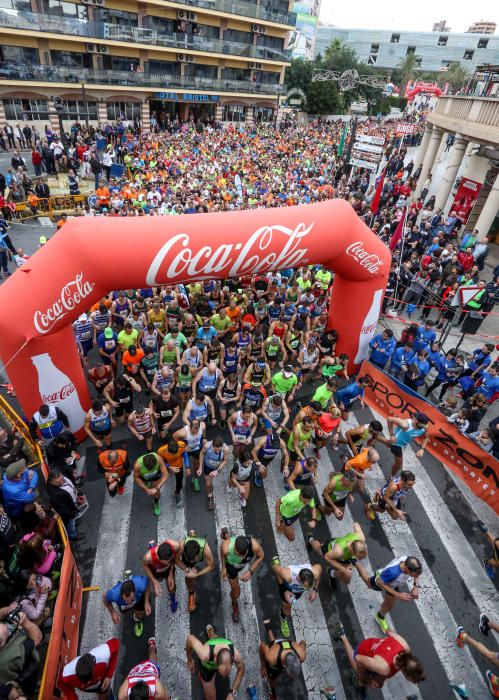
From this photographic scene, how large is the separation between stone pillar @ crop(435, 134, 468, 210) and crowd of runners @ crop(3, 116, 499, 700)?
8.67m

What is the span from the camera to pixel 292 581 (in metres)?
4.97

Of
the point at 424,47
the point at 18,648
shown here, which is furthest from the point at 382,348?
the point at 424,47

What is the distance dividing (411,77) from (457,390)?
9338 centimetres

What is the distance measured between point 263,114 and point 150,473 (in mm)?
56387

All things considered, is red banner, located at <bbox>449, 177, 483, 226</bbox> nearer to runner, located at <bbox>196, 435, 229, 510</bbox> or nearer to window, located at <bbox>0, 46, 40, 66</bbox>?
runner, located at <bbox>196, 435, 229, 510</bbox>

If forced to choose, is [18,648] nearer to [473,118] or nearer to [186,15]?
[473,118]

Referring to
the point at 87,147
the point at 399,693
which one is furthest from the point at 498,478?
the point at 87,147

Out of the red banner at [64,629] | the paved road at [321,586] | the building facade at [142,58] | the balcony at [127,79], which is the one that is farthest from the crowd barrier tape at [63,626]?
the balcony at [127,79]

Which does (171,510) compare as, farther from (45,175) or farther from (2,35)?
(2,35)

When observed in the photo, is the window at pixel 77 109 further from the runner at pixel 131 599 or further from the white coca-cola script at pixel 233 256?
Result: the runner at pixel 131 599

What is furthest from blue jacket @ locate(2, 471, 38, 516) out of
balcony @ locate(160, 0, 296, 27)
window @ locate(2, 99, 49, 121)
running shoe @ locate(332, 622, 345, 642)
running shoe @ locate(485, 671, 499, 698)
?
balcony @ locate(160, 0, 296, 27)

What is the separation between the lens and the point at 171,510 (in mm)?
6852

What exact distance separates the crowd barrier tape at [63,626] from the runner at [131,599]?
17.6 inches

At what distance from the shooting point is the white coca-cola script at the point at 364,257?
28.3 feet
